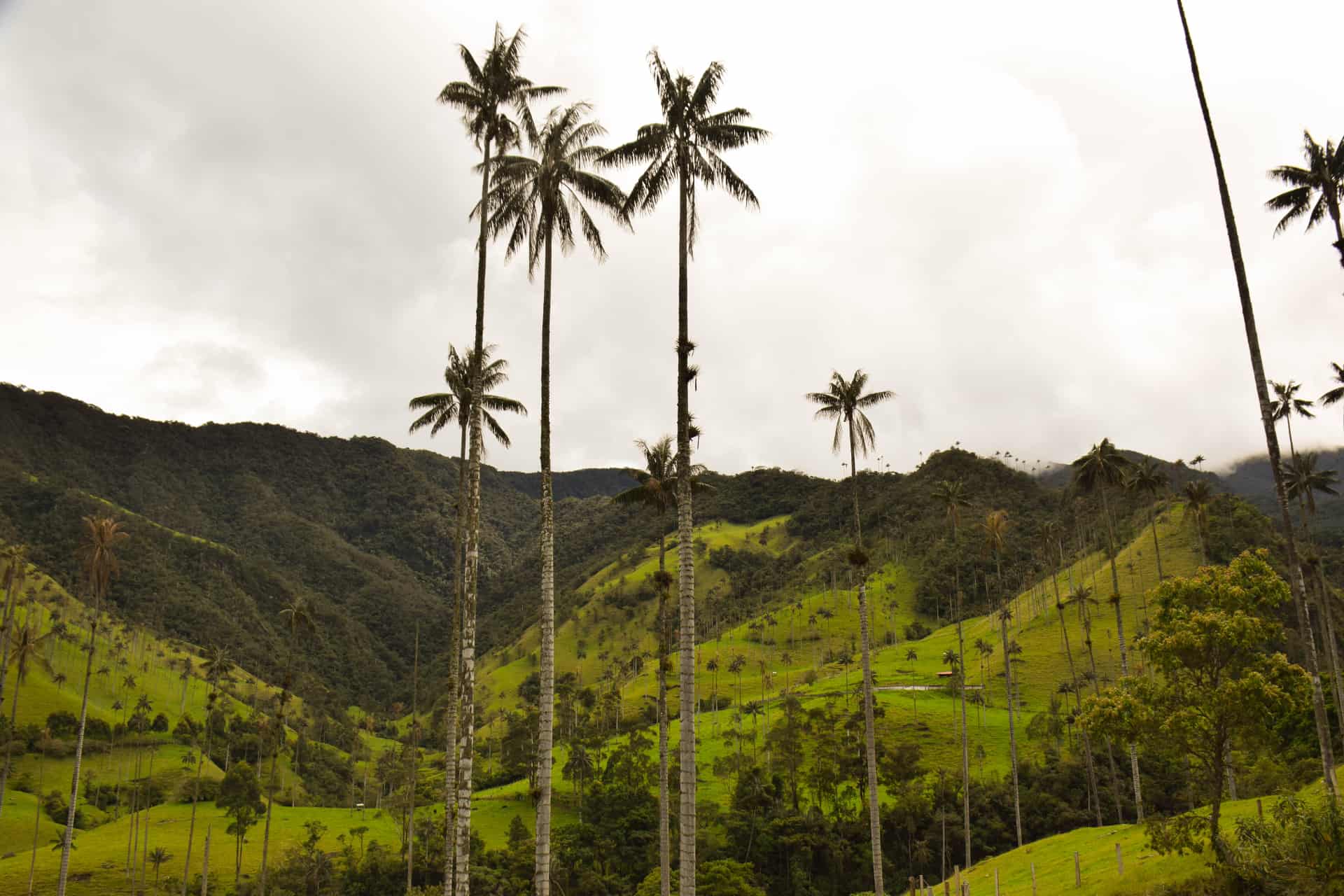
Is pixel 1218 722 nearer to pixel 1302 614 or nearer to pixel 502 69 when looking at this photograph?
pixel 1302 614

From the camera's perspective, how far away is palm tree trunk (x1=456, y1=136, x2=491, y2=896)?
1053 inches

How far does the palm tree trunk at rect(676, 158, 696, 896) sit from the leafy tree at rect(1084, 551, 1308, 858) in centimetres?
1741

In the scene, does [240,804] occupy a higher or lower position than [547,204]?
lower

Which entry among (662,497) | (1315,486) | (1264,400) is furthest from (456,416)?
(1315,486)

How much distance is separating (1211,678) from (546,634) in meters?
24.1

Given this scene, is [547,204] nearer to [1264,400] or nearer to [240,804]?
[1264,400]

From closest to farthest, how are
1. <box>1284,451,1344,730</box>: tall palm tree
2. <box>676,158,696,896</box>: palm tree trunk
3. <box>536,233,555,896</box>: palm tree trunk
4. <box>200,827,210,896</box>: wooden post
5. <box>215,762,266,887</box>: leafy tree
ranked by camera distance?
1. <box>676,158,696,896</box>: palm tree trunk
2. <box>536,233,555,896</box>: palm tree trunk
3. <box>1284,451,1344,730</box>: tall palm tree
4. <box>200,827,210,896</box>: wooden post
5. <box>215,762,266,887</box>: leafy tree

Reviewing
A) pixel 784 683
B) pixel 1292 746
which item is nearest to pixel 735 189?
pixel 1292 746

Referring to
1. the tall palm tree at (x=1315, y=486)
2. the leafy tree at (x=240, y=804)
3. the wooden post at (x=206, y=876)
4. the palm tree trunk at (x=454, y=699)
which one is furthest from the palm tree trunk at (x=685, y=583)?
the leafy tree at (x=240, y=804)

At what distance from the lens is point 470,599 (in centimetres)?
2928

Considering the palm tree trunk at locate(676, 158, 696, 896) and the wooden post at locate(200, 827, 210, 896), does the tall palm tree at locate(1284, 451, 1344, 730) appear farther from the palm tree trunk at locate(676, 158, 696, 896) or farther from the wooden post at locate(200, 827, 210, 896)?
the wooden post at locate(200, 827, 210, 896)

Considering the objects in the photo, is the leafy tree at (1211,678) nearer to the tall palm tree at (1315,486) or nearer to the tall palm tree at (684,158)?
the tall palm tree at (684,158)

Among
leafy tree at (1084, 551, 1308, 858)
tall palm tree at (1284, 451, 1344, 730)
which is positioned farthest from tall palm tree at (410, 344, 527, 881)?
tall palm tree at (1284, 451, 1344, 730)

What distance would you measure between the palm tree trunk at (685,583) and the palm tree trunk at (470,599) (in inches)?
270
